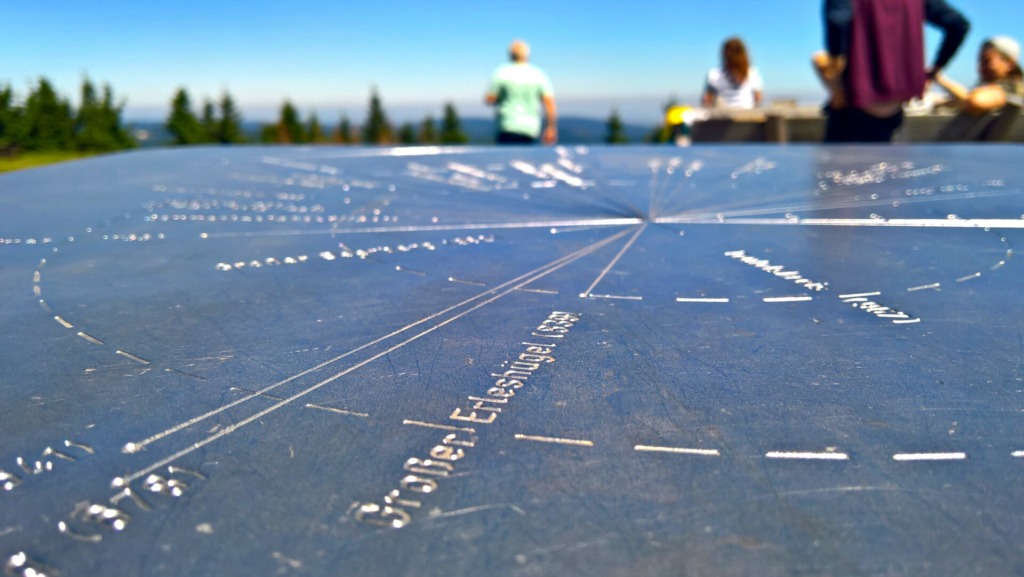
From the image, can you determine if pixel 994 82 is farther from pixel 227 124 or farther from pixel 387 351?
pixel 227 124

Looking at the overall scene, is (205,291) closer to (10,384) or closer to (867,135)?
(10,384)

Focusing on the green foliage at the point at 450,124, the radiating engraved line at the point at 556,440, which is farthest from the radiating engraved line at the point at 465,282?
the green foliage at the point at 450,124

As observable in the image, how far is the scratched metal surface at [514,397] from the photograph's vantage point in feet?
3.01

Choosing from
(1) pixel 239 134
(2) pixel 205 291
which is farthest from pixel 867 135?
(1) pixel 239 134

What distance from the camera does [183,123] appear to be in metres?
52.9

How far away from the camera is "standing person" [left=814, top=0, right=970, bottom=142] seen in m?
5.55

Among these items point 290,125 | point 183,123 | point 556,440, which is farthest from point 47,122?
point 290,125

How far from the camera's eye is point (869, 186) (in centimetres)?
362

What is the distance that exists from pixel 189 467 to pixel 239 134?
62699 mm

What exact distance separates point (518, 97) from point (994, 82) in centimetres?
398

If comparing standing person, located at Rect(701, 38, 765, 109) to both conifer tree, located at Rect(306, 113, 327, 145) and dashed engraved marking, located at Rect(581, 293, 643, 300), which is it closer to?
dashed engraved marking, located at Rect(581, 293, 643, 300)

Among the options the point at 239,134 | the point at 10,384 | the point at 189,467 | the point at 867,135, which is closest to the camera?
the point at 189,467

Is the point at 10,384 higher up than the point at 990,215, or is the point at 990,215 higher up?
the point at 990,215

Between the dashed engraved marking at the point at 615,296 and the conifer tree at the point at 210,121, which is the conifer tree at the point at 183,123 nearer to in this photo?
the conifer tree at the point at 210,121
